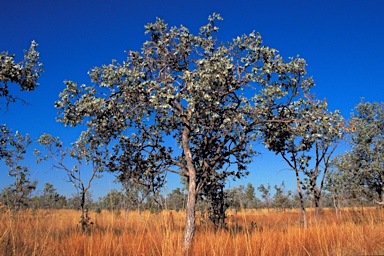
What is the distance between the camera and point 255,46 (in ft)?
36.4

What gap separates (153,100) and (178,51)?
3314 millimetres

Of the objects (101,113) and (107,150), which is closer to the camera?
(101,113)

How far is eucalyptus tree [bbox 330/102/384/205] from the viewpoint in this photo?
2320 centimetres

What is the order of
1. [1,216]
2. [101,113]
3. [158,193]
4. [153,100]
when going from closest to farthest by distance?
[158,193], [1,216], [153,100], [101,113]

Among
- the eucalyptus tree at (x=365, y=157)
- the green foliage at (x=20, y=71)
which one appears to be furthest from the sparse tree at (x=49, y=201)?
the eucalyptus tree at (x=365, y=157)

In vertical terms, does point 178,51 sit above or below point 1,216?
above

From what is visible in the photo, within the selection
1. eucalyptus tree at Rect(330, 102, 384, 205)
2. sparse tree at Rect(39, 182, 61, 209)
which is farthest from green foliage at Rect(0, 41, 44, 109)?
eucalyptus tree at Rect(330, 102, 384, 205)

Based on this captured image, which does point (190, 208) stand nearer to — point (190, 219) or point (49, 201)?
point (190, 219)

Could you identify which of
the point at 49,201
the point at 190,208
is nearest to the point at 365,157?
the point at 190,208

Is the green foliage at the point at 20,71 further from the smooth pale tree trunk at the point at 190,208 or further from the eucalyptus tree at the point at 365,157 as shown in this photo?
the eucalyptus tree at the point at 365,157

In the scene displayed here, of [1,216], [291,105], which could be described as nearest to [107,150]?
[1,216]

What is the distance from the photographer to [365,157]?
79.0 ft

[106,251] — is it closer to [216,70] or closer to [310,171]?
[216,70]

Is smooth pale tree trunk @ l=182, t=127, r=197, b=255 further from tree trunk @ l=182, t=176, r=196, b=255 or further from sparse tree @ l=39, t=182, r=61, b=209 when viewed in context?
sparse tree @ l=39, t=182, r=61, b=209
